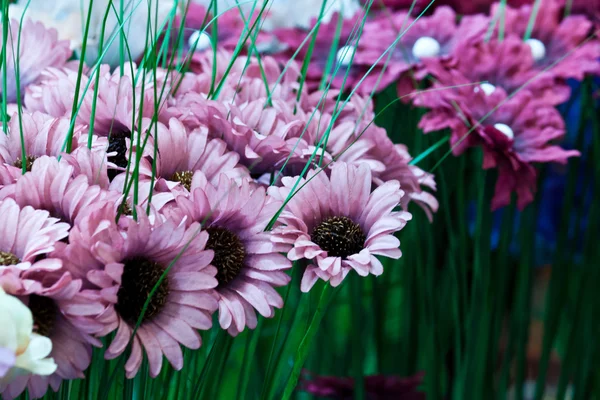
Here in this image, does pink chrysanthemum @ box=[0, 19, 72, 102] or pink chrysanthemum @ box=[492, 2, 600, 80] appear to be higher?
pink chrysanthemum @ box=[492, 2, 600, 80]

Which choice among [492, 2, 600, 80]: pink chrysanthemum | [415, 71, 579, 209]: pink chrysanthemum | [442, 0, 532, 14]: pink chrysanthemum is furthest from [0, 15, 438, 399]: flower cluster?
[442, 0, 532, 14]: pink chrysanthemum

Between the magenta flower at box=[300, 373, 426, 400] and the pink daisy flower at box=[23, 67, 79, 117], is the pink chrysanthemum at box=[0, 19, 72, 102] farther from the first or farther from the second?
the magenta flower at box=[300, 373, 426, 400]

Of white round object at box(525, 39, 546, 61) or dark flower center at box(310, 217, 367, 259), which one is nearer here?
dark flower center at box(310, 217, 367, 259)

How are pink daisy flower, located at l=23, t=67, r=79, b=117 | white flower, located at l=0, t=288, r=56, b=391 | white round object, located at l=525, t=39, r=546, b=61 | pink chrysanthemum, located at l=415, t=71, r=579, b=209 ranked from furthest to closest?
white round object, located at l=525, t=39, r=546, b=61, pink chrysanthemum, located at l=415, t=71, r=579, b=209, pink daisy flower, located at l=23, t=67, r=79, b=117, white flower, located at l=0, t=288, r=56, b=391

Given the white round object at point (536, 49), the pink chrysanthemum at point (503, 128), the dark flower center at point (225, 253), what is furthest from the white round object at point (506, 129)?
the dark flower center at point (225, 253)

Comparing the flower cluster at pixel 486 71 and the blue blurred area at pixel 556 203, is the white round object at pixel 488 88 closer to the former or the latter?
the flower cluster at pixel 486 71

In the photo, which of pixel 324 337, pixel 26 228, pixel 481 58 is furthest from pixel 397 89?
pixel 26 228

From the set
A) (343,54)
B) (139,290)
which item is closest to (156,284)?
(139,290)

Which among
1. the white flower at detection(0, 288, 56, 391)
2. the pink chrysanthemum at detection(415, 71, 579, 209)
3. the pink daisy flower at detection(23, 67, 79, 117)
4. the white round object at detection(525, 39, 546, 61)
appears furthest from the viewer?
the white round object at detection(525, 39, 546, 61)
